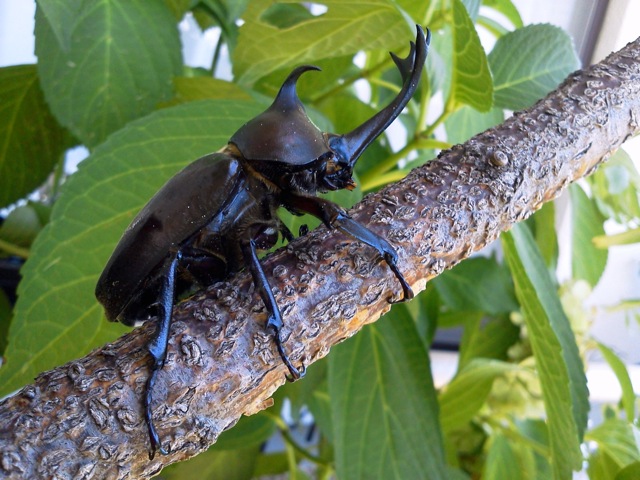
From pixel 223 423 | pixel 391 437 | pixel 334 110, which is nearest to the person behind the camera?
pixel 223 423

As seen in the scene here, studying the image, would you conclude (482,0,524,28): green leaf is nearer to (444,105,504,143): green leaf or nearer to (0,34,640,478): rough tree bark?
(444,105,504,143): green leaf

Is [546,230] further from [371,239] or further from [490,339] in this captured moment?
[371,239]

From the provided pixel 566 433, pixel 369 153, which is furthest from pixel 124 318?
pixel 369 153

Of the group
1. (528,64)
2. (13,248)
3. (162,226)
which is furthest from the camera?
(13,248)

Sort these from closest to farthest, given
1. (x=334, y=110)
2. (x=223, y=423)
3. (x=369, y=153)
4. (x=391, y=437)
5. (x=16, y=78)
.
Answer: (x=223, y=423), (x=391, y=437), (x=16, y=78), (x=369, y=153), (x=334, y=110)

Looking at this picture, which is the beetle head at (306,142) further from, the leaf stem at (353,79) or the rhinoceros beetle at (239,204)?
the leaf stem at (353,79)

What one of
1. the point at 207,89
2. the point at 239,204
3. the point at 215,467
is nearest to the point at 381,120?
the point at 239,204

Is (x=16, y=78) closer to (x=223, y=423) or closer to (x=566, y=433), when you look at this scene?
(x=223, y=423)
